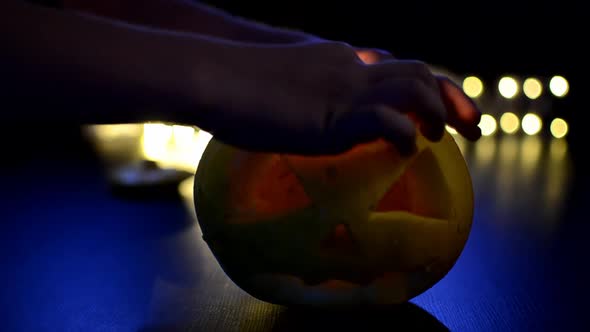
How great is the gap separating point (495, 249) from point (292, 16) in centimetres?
194

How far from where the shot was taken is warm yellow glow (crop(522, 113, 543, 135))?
8.42 ft

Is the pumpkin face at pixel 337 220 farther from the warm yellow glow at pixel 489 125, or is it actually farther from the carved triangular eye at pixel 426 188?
the warm yellow glow at pixel 489 125

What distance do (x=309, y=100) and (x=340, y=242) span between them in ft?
0.71

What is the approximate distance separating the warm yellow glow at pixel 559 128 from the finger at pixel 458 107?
212cm

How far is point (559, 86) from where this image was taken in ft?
8.23

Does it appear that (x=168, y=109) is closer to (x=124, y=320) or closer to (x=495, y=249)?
(x=124, y=320)

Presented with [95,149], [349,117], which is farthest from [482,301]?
[95,149]

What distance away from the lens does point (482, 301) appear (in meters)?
0.76

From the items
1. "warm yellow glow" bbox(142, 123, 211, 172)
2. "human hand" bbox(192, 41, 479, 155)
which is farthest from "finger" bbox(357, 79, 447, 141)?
"warm yellow glow" bbox(142, 123, 211, 172)

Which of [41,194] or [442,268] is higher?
[442,268]

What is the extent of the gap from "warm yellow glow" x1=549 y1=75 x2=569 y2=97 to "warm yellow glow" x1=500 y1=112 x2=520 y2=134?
0.18 meters

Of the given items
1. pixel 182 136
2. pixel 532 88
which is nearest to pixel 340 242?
pixel 182 136

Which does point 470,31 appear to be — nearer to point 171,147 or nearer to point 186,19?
point 171,147

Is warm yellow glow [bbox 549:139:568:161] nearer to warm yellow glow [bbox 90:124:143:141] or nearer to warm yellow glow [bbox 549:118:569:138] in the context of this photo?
warm yellow glow [bbox 549:118:569:138]
